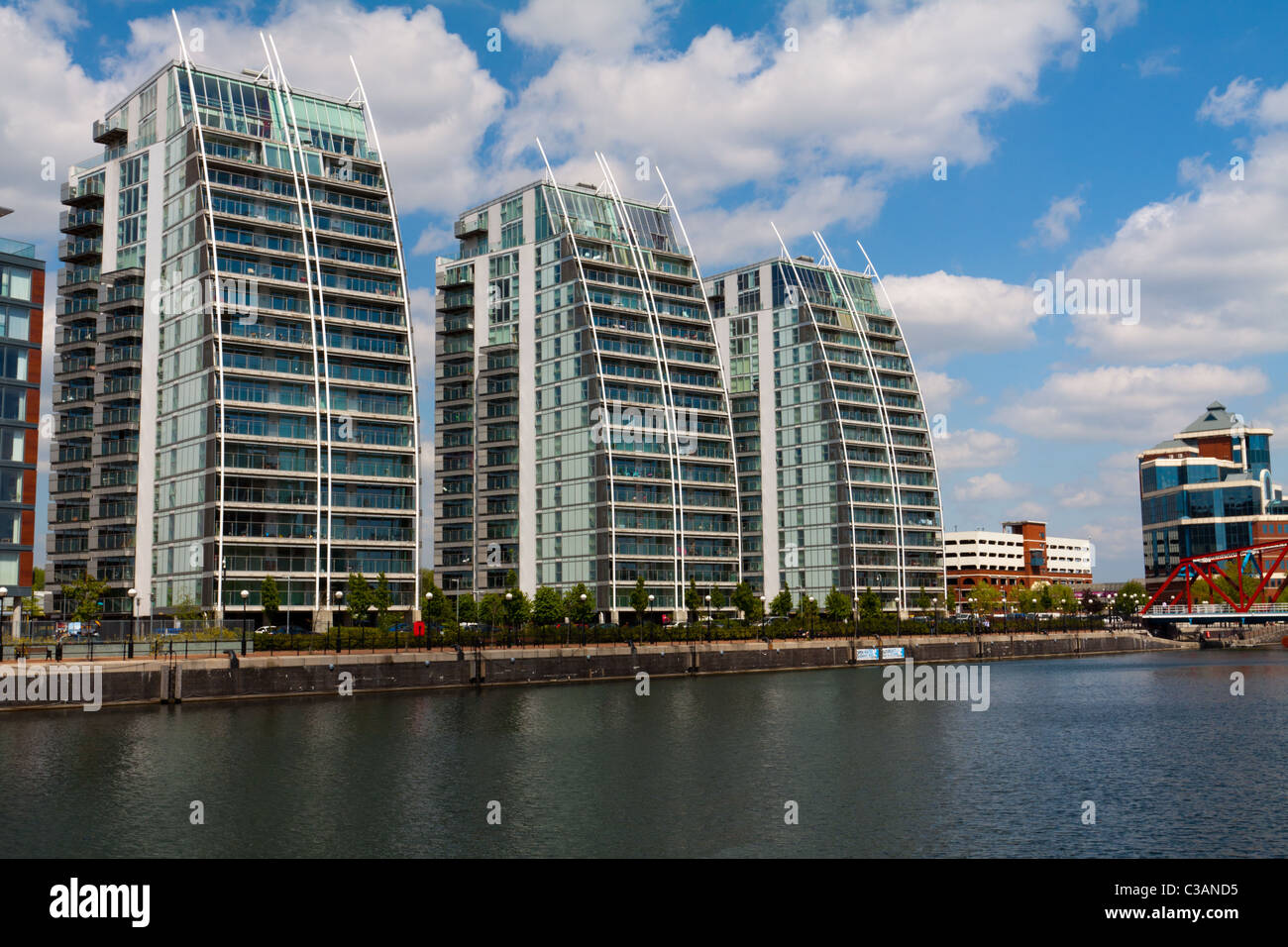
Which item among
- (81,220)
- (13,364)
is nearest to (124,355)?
(81,220)

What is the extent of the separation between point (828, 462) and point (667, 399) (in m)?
40.2

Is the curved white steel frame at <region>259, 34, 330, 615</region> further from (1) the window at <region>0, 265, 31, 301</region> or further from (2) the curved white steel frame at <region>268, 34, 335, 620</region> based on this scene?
(1) the window at <region>0, 265, 31, 301</region>

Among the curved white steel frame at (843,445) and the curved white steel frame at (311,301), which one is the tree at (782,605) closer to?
the curved white steel frame at (843,445)

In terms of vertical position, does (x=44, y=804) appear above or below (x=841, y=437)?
below

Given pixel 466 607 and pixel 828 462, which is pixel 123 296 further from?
pixel 828 462

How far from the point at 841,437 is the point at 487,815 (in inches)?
5891

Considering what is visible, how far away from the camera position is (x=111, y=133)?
13812 centimetres

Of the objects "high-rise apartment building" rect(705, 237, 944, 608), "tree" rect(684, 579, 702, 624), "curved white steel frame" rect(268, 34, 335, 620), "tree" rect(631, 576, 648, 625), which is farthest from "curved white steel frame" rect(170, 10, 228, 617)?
"high-rise apartment building" rect(705, 237, 944, 608)

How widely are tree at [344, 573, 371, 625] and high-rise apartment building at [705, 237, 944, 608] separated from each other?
300 feet

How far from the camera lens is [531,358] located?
161 metres
